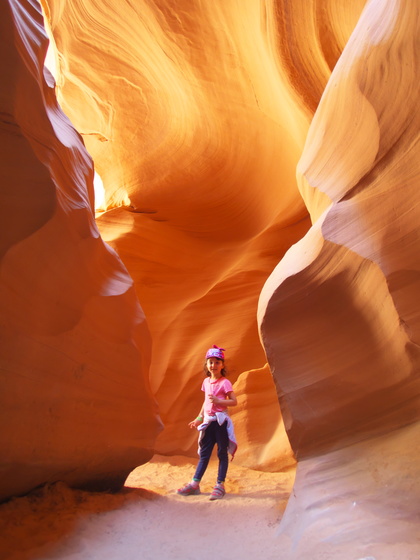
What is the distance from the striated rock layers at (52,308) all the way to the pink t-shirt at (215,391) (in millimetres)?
506

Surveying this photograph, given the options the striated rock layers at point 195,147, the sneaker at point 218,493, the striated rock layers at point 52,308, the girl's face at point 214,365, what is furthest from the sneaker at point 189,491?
the striated rock layers at point 195,147

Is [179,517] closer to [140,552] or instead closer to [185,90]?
[140,552]

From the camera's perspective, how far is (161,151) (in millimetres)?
5531

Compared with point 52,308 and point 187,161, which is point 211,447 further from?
point 187,161

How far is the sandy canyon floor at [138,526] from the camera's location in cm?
213

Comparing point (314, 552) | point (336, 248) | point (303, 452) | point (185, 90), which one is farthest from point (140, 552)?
point (185, 90)

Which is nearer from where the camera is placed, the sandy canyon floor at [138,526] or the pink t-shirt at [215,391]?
the sandy canyon floor at [138,526]

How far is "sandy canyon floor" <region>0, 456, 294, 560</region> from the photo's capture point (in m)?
2.13

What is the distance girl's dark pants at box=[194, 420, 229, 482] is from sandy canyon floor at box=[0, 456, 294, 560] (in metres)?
0.17

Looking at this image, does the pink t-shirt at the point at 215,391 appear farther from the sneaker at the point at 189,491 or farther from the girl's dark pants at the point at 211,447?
the sneaker at the point at 189,491

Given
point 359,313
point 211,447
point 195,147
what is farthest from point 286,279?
point 195,147

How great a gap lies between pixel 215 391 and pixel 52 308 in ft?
4.80

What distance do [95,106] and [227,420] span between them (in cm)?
403

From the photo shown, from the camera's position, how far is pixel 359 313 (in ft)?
8.65
